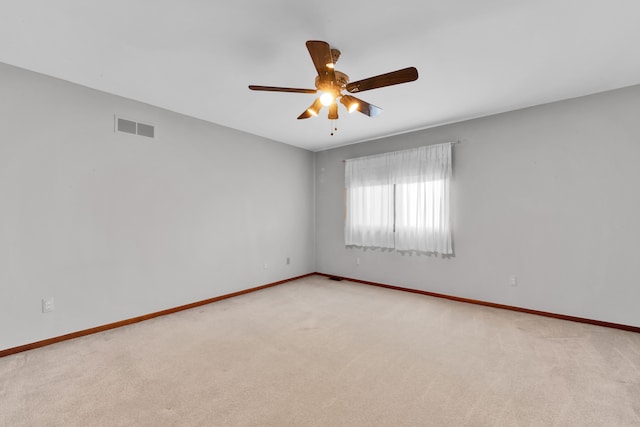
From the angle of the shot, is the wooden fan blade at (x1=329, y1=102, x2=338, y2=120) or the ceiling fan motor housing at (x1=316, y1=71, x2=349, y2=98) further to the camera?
the wooden fan blade at (x1=329, y1=102, x2=338, y2=120)

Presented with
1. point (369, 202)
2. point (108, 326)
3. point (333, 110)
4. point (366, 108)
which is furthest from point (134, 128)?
point (369, 202)

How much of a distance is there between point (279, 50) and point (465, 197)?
3135mm

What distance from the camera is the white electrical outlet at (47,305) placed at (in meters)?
2.74

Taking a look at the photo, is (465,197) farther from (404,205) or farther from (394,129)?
(394,129)

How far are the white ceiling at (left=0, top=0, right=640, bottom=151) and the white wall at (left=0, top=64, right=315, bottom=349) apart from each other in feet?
1.37

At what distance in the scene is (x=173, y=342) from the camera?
2.80 metres

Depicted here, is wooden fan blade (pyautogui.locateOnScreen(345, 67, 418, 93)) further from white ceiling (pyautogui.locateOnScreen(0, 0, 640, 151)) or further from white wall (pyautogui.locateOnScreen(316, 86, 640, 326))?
white wall (pyautogui.locateOnScreen(316, 86, 640, 326))

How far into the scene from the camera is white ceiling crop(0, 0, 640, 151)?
191 centimetres

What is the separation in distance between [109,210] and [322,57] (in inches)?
111

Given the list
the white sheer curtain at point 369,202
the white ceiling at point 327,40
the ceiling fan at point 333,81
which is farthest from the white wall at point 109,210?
the ceiling fan at point 333,81

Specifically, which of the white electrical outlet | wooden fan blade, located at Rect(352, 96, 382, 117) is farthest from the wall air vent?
wooden fan blade, located at Rect(352, 96, 382, 117)

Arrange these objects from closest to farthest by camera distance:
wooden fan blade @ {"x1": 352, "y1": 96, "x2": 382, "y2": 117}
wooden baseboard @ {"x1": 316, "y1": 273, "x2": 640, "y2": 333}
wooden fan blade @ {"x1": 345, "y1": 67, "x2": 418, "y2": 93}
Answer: wooden fan blade @ {"x1": 345, "y1": 67, "x2": 418, "y2": 93} < wooden fan blade @ {"x1": 352, "y1": 96, "x2": 382, "y2": 117} < wooden baseboard @ {"x1": 316, "y1": 273, "x2": 640, "y2": 333}

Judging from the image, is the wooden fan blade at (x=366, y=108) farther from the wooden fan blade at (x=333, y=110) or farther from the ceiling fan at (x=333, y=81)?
the wooden fan blade at (x=333, y=110)

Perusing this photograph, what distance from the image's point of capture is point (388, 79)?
7.10 ft
